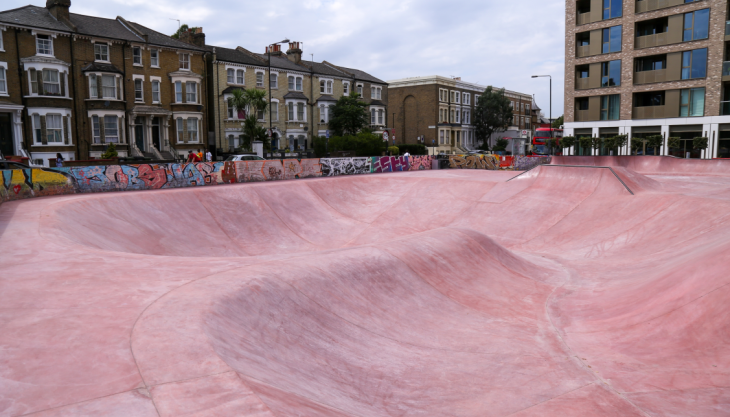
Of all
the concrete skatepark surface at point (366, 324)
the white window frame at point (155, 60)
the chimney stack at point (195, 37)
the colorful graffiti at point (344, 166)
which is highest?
the chimney stack at point (195, 37)

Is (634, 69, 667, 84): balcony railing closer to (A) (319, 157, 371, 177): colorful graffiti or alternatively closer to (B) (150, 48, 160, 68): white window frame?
(A) (319, 157, 371, 177): colorful graffiti

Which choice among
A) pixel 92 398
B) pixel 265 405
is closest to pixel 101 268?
pixel 92 398

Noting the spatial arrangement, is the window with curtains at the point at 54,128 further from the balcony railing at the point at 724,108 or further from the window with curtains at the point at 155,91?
the balcony railing at the point at 724,108

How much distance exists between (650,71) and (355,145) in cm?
2856

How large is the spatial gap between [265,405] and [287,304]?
3.58 m

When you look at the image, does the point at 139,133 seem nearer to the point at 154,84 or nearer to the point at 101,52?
the point at 154,84

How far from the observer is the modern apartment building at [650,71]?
1654 inches

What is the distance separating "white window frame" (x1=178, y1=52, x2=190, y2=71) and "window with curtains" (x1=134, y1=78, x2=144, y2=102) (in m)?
4.40

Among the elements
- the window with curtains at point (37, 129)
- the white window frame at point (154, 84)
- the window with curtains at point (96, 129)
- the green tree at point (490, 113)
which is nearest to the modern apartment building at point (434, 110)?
the green tree at point (490, 113)

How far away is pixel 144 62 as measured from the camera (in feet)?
148

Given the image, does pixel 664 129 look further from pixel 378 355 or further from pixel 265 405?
pixel 265 405

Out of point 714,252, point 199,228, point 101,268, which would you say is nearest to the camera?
point 101,268

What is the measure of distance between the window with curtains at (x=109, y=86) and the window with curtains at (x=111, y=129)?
1889 mm

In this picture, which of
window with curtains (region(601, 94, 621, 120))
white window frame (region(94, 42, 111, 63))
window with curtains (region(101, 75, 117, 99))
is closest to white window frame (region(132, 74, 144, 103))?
window with curtains (region(101, 75, 117, 99))
